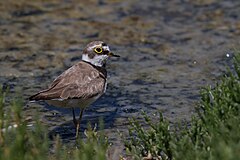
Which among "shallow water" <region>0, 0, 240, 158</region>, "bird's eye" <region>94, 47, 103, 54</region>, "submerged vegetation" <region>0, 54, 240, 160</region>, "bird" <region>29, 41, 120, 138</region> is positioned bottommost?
"shallow water" <region>0, 0, 240, 158</region>

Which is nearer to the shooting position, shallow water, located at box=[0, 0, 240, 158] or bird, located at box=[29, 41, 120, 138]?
bird, located at box=[29, 41, 120, 138]

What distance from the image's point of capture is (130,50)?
11.8 metres

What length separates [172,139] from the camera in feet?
20.6

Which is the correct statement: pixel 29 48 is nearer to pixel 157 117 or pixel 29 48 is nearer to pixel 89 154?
pixel 157 117

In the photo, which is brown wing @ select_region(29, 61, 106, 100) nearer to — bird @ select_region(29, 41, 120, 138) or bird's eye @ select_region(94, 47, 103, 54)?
bird @ select_region(29, 41, 120, 138)

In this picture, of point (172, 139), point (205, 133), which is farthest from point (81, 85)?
point (172, 139)

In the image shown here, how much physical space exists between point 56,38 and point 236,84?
20.1ft

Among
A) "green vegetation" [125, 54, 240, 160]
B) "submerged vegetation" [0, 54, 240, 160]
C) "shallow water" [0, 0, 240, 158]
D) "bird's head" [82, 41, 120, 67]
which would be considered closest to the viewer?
"submerged vegetation" [0, 54, 240, 160]

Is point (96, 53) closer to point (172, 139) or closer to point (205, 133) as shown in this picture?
point (205, 133)

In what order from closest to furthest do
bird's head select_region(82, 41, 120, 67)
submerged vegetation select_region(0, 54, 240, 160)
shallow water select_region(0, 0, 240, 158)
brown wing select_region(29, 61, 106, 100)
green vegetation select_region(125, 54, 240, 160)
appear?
submerged vegetation select_region(0, 54, 240, 160), green vegetation select_region(125, 54, 240, 160), brown wing select_region(29, 61, 106, 100), bird's head select_region(82, 41, 120, 67), shallow water select_region(0, 0, 240, 158)

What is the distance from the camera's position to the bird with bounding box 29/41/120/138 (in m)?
8.51

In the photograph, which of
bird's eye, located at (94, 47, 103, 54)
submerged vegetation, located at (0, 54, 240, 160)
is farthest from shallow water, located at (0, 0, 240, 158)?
submerged vegetation, located at (0, 54, 240, 160)

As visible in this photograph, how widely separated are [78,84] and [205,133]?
2583 millimetres

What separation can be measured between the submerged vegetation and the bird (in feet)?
4.88
